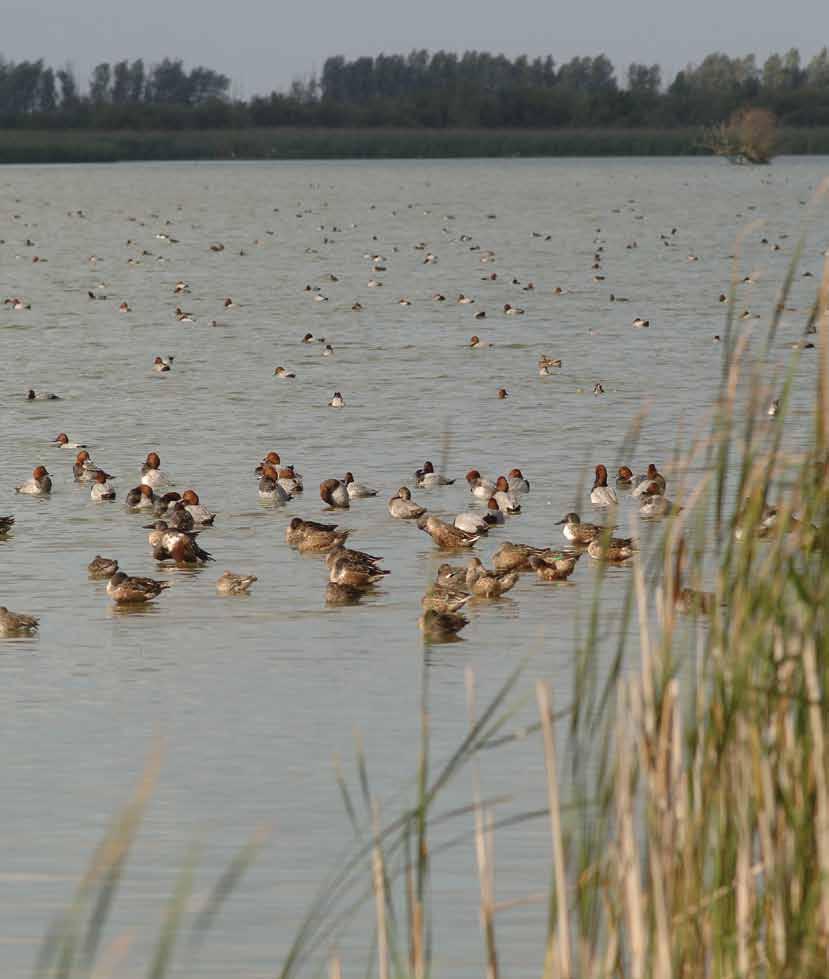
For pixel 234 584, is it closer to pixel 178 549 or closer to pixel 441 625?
pixel 178 549

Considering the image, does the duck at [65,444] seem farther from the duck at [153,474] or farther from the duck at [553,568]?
the duck at [553,568]

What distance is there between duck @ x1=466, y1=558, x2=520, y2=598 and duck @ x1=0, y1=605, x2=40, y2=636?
277 centimetres

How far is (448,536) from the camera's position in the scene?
15.9m

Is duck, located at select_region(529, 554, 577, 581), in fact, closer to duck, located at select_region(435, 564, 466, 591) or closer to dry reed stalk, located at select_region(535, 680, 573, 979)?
duck, located at select_region(435, 564, 466, 591)

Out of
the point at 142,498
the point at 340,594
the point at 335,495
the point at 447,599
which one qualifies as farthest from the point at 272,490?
the point at 447,599

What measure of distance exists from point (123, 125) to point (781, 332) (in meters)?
128

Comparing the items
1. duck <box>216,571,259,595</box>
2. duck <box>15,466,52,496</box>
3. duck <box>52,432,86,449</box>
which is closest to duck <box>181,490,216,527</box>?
duck <box>15,466,52,496</box>

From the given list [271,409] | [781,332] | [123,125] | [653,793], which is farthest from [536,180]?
[653,793]

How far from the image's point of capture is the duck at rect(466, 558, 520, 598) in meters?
13.6

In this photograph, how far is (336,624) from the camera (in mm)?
13102

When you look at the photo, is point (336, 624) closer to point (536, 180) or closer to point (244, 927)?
point (244, 927)

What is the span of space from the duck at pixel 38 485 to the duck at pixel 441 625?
6885 millimetres

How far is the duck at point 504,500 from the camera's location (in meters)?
17.2

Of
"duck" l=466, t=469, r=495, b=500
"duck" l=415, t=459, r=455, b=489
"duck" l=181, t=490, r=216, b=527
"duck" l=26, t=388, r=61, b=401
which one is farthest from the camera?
"duck" l=26, t=388, r=61, b=401
